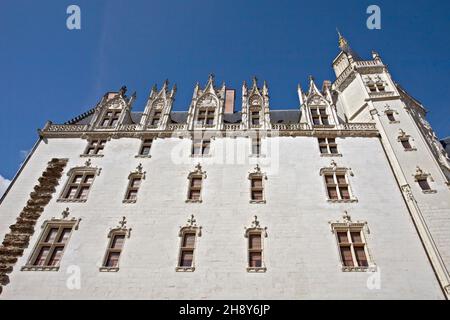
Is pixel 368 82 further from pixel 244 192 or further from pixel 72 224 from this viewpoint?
pixel 72 224

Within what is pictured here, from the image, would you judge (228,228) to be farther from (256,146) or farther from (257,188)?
(256,146)

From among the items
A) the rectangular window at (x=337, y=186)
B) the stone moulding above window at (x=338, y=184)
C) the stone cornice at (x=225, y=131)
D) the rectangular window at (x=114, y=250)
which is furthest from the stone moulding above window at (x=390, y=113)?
the rectangular window at (x=114, y=250)

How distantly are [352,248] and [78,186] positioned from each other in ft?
52.7

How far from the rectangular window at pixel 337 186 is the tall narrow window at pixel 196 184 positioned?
25.0 ft

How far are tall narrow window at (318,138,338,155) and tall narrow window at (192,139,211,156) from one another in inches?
306

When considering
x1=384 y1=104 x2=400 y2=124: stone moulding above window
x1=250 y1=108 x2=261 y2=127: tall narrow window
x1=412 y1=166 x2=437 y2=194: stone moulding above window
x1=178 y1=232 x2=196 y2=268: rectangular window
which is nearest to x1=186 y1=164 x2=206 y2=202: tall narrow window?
x1=178 y1=232 x2=196 y2=268: rectangular window

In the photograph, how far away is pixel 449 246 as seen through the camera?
1551cm

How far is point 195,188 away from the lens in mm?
18906

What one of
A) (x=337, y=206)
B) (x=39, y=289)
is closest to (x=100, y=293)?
(x=39, y=289)

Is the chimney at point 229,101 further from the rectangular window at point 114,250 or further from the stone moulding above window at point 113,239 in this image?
the rectangular window at point 114,250

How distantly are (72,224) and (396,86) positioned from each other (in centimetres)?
2578

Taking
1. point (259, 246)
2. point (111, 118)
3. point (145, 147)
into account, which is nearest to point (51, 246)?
point (145, 147)

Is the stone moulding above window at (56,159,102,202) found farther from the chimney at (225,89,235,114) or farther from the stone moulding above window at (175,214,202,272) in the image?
the chimney at (225,89,235,114)

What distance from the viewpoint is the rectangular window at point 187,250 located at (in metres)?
15.4
